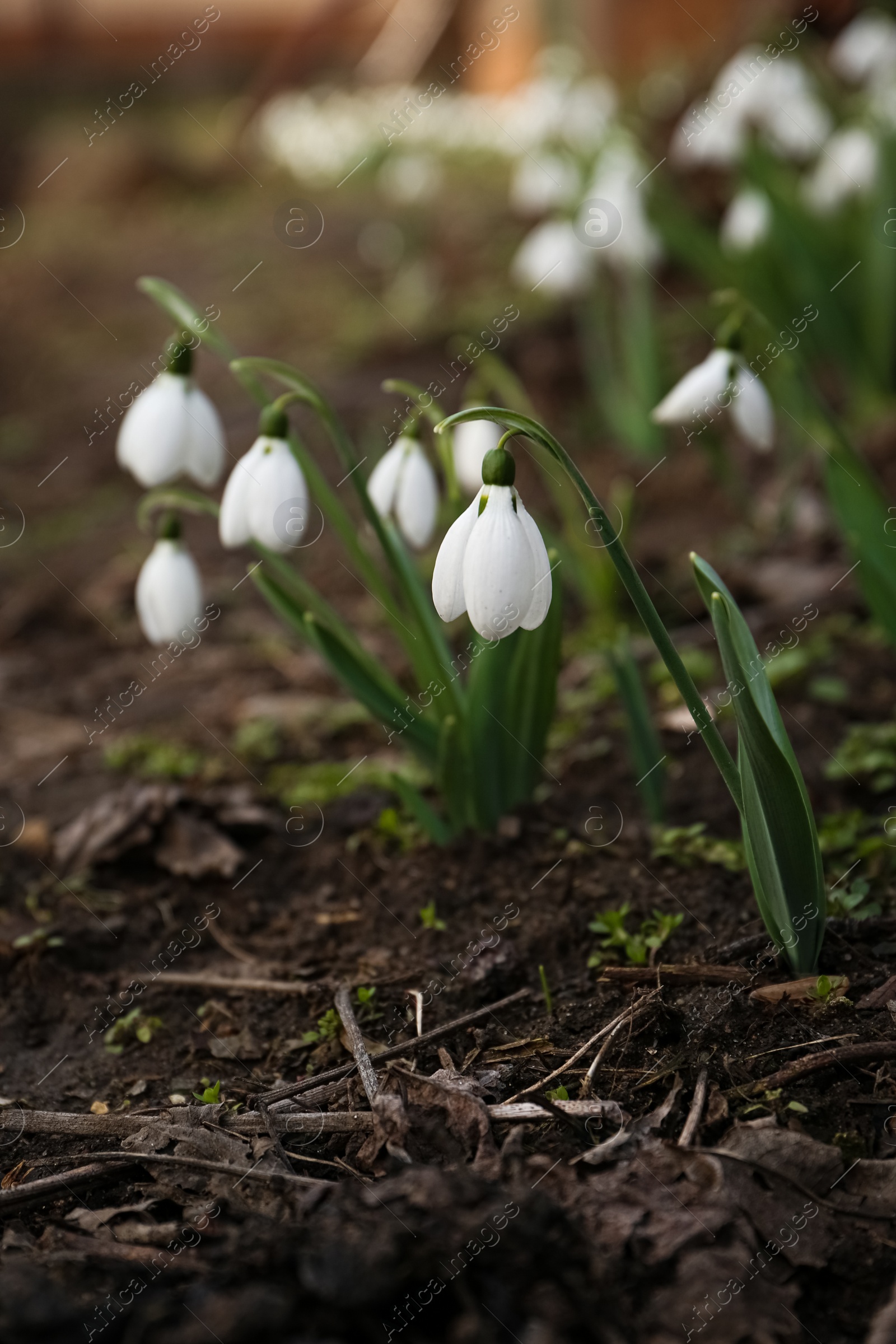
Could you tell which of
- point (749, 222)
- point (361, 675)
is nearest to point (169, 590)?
point (361, 675)

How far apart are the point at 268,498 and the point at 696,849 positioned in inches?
37.0

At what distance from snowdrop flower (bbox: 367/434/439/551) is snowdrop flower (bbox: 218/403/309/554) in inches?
6.6

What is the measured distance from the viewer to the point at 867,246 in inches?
130

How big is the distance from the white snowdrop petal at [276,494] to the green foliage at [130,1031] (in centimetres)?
78

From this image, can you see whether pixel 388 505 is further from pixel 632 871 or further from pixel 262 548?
pixel 632 871

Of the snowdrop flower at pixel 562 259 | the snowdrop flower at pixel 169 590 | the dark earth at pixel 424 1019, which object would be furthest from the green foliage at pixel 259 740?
the snowdrop flower at pixel 562 259

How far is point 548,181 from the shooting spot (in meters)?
4.17

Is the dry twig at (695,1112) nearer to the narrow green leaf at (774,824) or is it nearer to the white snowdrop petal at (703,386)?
the narrow green leaf at (774,824)

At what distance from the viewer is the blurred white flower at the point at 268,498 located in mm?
1715

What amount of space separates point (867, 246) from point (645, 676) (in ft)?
5.15

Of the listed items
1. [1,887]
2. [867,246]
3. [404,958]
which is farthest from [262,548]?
[867,246]

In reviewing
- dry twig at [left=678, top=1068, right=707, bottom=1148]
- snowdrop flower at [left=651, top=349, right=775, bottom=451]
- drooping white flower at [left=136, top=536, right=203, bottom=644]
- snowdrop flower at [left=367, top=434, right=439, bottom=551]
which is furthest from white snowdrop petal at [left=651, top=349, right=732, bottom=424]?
dry twig at [left=678, top=1068, right=707, bottom=1148]

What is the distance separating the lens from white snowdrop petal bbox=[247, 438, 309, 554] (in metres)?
1.71

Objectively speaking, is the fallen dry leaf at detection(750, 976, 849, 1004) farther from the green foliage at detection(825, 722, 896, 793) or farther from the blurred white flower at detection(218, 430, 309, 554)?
the blurred white flower at detection(218, 430, 309, 554)
